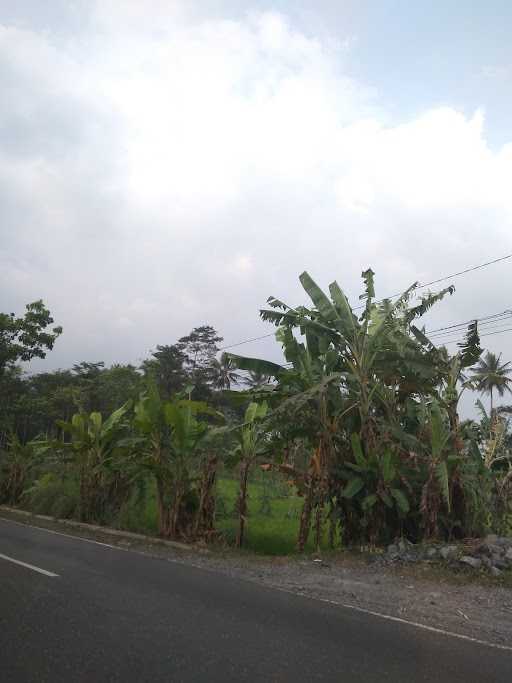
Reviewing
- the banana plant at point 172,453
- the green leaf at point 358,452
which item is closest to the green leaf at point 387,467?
the green leaf at point 358,452

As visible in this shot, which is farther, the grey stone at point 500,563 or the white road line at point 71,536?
the white road line at point 71,536

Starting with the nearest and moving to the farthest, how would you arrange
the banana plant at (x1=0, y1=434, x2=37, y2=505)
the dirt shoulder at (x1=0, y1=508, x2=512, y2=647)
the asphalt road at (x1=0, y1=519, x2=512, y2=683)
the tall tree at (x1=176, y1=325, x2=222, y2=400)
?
1. the asphalt road at (x1=0, y1=519, x2=512, y2=683)
2. the dirt shoulder at (x1=0, y1=508, x2=512, y2=647)
3. the banana plant at (x1=0, y1=434, x2=37, y2=505)
4. the tall tree at (x1=176, y1=325, x2=222, y2=400)

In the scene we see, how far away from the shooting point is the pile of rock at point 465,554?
8.98 meters

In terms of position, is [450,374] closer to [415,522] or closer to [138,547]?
[415,522]

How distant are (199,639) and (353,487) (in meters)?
5.72

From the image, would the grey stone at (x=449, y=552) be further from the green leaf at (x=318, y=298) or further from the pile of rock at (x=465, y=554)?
the green leaf at (x=318, y=298)

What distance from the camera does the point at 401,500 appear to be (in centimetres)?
1029

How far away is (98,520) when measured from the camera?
51.0 feet

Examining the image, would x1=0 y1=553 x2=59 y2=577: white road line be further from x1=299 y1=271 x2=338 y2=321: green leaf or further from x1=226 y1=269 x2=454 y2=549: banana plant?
x1=299 y1=271 x2=338 y2=321: green leaf

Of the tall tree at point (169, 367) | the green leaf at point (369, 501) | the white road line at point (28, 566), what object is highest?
the tall tree at point (169, 367)

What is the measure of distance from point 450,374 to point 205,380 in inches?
1856

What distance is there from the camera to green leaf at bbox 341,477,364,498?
10.4 m

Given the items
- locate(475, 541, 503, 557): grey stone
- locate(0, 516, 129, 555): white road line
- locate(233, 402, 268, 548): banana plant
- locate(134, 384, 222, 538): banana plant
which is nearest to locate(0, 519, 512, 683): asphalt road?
locate(475, 541, 503, 557): grey stone

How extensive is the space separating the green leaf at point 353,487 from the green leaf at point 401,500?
58 centimetres
